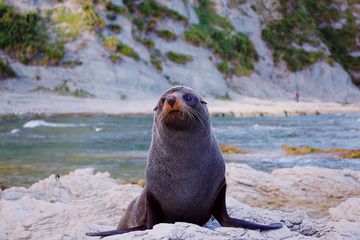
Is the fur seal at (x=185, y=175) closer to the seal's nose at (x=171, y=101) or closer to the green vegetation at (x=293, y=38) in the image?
the seal's nose at (x=171, y=101)

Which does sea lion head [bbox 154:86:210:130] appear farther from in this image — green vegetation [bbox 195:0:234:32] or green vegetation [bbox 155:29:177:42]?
green vegetation [bbox 195:0:234:32]

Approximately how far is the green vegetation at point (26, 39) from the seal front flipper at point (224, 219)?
40.9 m

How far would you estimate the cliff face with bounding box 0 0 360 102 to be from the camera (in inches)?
1801

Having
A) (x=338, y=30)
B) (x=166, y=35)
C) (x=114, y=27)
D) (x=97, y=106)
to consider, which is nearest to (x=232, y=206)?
(x=97, y=106)

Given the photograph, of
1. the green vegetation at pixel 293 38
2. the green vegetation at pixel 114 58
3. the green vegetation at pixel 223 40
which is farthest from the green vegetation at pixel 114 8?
the green vegetation at pixel 293 38

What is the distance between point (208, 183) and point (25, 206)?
439 cm

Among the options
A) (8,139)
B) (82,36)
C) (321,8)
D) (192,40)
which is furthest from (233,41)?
(8,139)

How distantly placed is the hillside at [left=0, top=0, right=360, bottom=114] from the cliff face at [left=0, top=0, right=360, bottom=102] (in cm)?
8

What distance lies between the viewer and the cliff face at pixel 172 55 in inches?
1801

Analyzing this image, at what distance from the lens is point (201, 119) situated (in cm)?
676

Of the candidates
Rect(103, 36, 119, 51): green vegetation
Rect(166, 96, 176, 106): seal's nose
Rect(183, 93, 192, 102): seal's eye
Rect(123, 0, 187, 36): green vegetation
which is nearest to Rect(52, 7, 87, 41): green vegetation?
Rect(103, 36, 119, 51): green vegetation

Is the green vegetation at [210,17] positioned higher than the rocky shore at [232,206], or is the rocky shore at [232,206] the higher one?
the green vegetation at [210,17]

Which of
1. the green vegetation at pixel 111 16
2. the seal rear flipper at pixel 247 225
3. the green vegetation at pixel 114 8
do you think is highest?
the green vegetation at pixel 114 8

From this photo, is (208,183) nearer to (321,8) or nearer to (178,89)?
(178,89)
